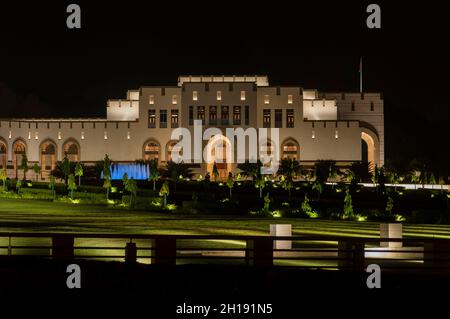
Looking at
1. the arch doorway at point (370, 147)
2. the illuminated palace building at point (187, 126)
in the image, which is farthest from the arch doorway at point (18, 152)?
the arch doorway at point (370, 147)

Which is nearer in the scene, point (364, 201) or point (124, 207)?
point (124, 207)

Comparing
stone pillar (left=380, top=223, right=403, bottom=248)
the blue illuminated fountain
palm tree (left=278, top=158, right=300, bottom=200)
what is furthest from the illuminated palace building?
stone pillar (left=380, top=223, right=403, bottom=248)

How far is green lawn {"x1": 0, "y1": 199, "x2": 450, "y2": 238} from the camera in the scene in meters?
25.9

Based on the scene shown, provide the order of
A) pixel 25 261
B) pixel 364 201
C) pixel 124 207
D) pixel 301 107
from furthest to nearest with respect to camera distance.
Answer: pixel 301 107
pixel 364 201
pixel 124 207
pixel 25 261

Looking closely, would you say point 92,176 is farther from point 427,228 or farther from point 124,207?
point 427,228

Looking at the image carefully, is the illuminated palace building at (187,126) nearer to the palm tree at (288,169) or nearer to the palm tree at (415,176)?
the palm tree at (415,176)

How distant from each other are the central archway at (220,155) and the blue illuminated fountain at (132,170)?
22.6 feet

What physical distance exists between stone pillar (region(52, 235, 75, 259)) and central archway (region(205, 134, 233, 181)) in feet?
174

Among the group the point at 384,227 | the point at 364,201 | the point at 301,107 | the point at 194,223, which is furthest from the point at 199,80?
the point at 384,227

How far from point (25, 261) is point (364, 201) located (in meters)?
29.2

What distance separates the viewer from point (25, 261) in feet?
53.2

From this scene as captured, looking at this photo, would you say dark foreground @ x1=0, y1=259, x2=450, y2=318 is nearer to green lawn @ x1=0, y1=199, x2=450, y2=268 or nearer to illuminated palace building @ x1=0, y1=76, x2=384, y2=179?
green lawn @ x1=0, y1=199, x2=450, y2=268
